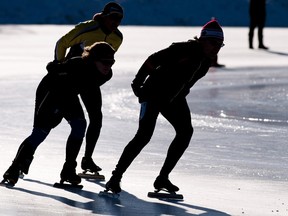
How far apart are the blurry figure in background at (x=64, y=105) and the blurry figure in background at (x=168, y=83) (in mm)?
339

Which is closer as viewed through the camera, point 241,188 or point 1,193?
point 1,193

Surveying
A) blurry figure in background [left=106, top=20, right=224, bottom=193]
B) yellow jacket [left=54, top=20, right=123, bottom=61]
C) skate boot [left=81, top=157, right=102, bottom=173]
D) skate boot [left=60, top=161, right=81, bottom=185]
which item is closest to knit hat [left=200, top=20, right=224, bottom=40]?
blurry figure in background [left=106, top=20, right=224, bottom=193]

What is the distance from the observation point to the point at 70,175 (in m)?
8.59

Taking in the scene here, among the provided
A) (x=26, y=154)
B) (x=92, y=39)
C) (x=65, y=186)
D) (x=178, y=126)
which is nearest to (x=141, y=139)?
(x=178, y=126)

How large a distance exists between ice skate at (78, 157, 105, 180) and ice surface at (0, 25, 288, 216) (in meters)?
0.13

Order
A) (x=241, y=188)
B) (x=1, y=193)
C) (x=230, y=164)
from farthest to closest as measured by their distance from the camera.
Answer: (x=230, y=164)
(x=241, y=188)
(x=1, y=193)

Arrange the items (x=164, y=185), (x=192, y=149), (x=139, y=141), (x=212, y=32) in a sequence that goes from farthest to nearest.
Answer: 1. (x=192, y=149)
2. (x=164, y=185)
3. (x=139, y=141)
4. (x=212, y=32)

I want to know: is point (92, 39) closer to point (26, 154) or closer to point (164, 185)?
point (26, 154)

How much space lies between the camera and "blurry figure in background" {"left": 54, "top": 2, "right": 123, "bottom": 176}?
9.32 m

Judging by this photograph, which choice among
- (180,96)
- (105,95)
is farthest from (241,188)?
(105,95)

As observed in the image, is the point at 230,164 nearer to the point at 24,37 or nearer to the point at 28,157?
the point at 28,157

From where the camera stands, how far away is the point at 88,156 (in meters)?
9.34

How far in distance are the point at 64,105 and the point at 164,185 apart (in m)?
0.92

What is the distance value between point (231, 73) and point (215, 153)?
9754 mm
